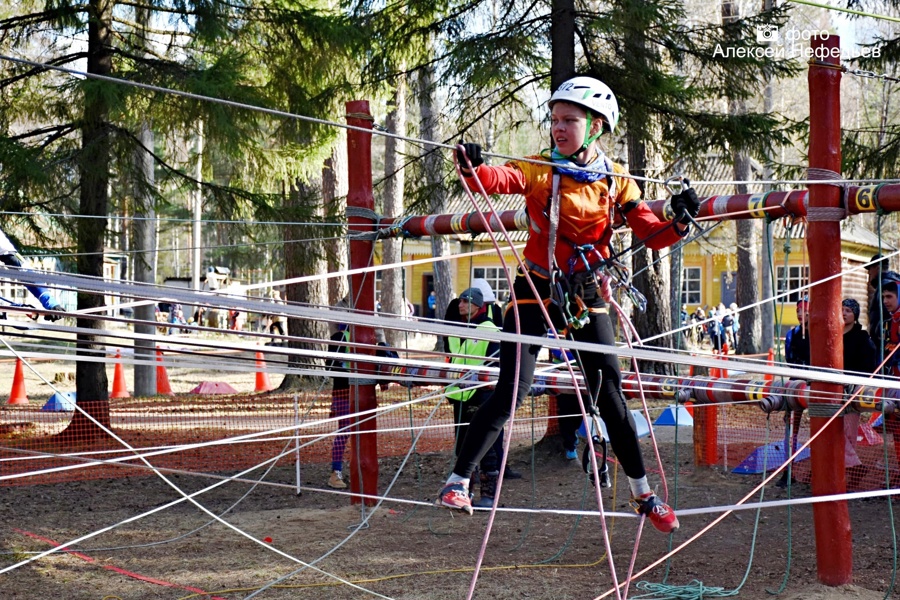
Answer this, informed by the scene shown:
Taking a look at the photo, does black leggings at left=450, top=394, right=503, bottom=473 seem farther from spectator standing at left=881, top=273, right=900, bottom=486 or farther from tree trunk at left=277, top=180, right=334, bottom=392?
spectator standing at left=881, top=273, right=900, bottom=486

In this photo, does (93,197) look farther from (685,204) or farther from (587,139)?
(685,204)

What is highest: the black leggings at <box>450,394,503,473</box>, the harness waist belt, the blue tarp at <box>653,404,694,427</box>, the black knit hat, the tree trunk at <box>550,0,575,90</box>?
the tree trunk at <box>550,0,575,90</box>

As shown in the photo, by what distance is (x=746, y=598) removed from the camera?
4.59 m

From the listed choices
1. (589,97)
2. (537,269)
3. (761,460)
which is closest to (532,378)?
(537,269)

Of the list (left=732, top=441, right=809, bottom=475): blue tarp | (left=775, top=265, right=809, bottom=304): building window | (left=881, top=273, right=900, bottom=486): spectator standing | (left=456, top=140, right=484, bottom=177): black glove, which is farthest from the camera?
(left=732, top=441, right=809, bottom=475): blue tarp

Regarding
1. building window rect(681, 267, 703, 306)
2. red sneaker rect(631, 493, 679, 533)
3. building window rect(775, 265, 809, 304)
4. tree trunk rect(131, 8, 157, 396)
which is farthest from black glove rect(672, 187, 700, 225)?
building window rect(681, 267, 703, 306)

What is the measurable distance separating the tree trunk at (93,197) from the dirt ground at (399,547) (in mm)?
1261

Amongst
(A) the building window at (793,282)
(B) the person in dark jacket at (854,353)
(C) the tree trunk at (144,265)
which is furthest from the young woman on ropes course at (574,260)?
(C) the tree trunk at (144,265)

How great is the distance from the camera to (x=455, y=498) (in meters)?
3.12

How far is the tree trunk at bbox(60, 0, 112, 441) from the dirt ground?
126cm

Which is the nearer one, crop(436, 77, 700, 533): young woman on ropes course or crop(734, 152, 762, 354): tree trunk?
crop(436, 77, 700, 533): young woman on ropes course

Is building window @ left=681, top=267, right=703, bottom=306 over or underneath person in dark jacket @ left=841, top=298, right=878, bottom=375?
over

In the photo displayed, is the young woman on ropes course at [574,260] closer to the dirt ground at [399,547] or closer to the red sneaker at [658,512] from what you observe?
the red sneaker at [658,512]

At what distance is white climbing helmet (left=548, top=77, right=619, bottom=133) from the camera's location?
10.6 feet
